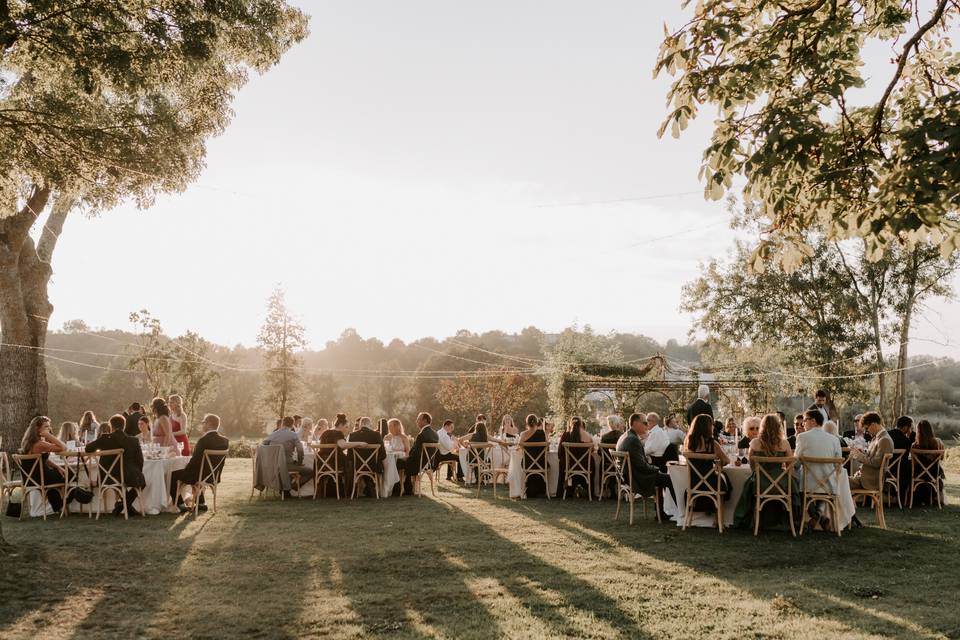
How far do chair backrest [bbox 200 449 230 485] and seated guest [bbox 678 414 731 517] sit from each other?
19.5 ft

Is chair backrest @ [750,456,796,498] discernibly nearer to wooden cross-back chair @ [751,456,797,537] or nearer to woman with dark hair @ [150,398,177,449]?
wooden cross-back chair @ [751,456,797,537]

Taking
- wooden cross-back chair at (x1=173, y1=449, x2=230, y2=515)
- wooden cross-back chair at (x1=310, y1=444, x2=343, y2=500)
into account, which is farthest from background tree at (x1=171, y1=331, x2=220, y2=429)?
wooden cross-back chair at (x1=173, y1=449, x2=230, y2=515)

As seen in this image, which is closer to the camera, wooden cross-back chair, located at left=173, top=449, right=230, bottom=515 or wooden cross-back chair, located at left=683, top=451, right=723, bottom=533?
wooden cross-back chair, located at left=683, top=451, right=723, bottom=533

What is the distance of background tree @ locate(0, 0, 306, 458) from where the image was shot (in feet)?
20.7

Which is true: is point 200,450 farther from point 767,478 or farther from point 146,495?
point 767,478

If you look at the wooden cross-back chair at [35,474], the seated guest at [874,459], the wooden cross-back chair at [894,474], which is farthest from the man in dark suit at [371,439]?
the wooden cross-back chair at [894,474]

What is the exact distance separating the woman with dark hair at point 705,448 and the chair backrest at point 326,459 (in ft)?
18.3

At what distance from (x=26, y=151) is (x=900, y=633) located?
8.33m

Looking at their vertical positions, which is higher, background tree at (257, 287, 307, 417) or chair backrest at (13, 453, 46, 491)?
background tree at (257, 287, 307, 417)

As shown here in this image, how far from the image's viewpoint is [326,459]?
36.6ft

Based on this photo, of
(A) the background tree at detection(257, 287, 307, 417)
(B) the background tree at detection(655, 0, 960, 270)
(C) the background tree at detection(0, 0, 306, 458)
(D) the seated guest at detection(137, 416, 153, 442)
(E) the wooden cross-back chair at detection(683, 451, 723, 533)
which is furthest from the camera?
(A) the background tree at detection(257, 287, 307, 417)

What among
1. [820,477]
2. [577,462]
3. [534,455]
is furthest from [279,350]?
[820,477]

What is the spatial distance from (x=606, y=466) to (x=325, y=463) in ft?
14.5

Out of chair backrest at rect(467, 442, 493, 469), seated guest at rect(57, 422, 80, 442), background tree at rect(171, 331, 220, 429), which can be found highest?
background tree at rect(171, 331, 220, 429)
